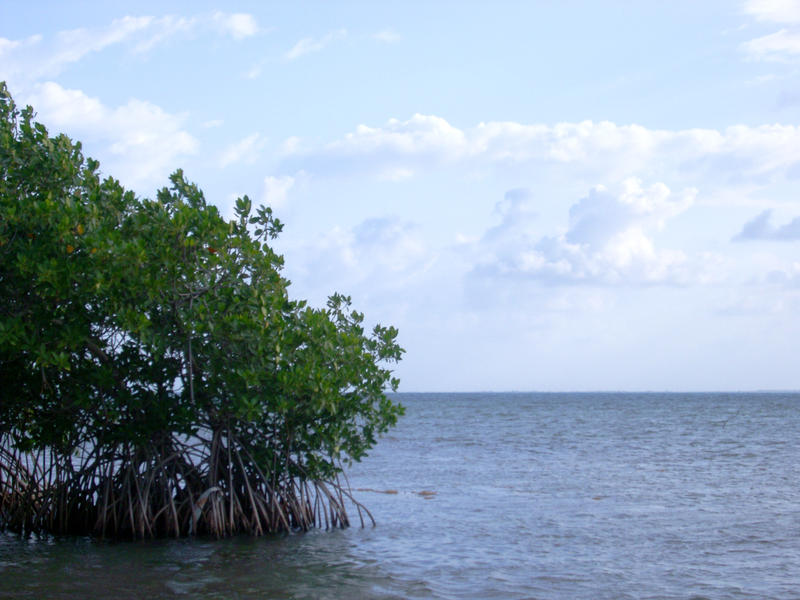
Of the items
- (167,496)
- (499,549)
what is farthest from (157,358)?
(499,549)

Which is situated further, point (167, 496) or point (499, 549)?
point (499, 549)

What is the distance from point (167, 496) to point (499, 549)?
4.29 metres

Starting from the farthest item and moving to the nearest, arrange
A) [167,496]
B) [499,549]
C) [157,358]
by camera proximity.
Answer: [499,549]
[167,496]
[157,358]

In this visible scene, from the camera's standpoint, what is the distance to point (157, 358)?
934cm

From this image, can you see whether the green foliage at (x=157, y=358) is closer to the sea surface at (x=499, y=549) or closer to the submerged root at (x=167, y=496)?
the submerged root at (x=167, y=496)

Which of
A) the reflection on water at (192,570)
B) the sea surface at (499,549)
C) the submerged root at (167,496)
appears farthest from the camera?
the submerged root at (167,496)

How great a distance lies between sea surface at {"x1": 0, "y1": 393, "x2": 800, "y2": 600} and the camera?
27.6ft

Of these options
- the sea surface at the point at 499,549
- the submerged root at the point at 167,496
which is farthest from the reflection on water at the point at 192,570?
the submerged root at the point at 167,496

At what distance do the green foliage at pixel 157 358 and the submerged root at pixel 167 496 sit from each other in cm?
2

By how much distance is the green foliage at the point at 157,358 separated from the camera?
841 cm

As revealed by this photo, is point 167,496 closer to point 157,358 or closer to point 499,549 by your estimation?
point 157,358

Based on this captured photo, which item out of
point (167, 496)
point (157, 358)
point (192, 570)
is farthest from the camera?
point (167, 496)

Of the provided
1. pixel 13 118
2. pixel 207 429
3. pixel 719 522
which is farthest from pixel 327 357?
pixel 719 522

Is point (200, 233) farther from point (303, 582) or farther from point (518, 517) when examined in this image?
point (518, 517)
